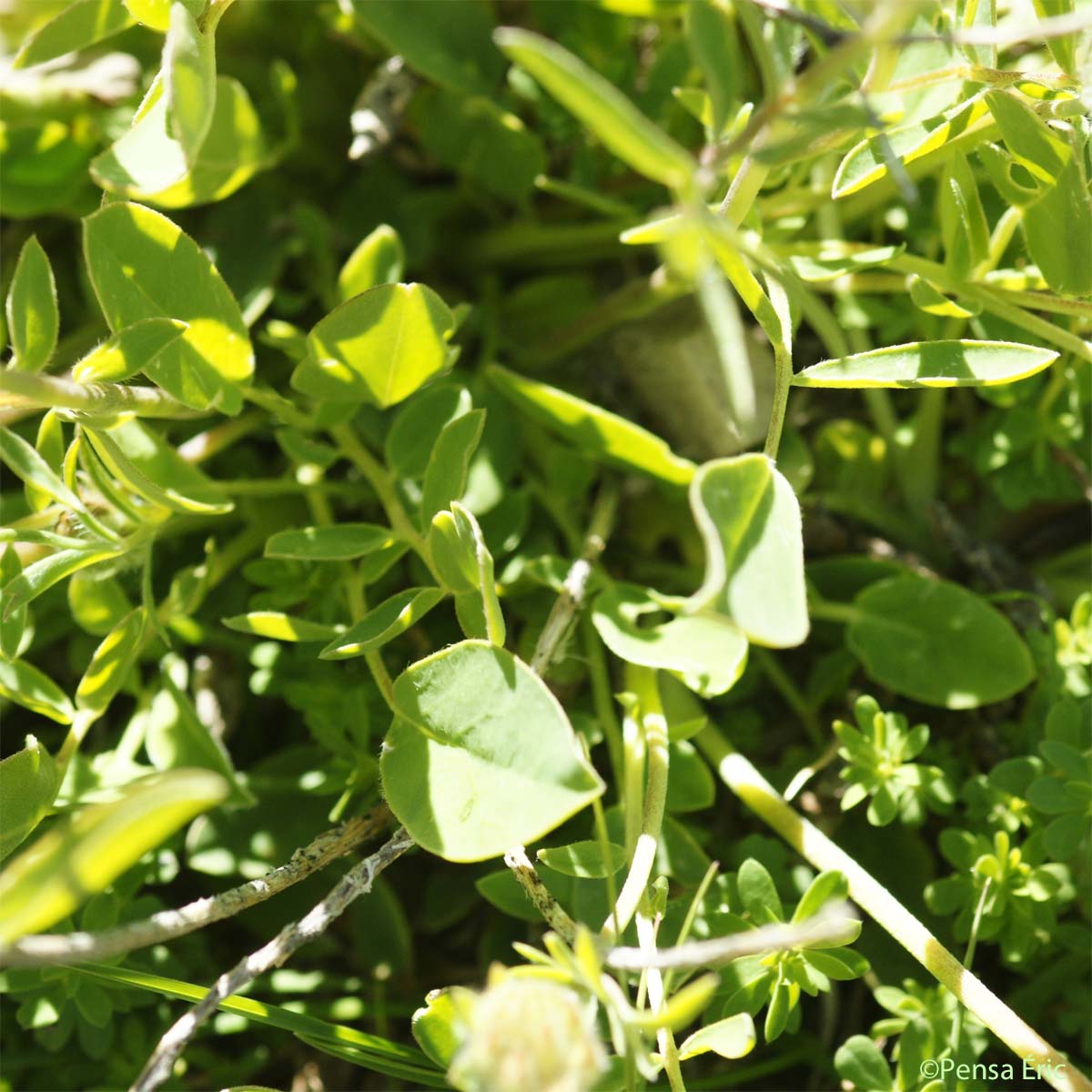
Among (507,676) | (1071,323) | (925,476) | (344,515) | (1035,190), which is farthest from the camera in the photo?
(925,476)

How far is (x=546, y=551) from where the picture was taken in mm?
1089

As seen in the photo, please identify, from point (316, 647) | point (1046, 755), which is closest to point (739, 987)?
point (1046, 755)

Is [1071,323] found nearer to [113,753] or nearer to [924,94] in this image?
[924,94]

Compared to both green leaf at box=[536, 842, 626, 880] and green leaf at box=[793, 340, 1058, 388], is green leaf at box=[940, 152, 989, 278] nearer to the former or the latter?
green leaf at box=[793, 340, 1058, 388]

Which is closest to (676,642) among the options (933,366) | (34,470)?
(933,366)

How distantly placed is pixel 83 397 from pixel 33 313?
6.6 inches

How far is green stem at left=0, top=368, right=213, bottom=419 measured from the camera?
2.04 feet

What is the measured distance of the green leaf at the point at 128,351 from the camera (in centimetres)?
70

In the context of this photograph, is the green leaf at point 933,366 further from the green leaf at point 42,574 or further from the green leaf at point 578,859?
the green leaf at point 42,574

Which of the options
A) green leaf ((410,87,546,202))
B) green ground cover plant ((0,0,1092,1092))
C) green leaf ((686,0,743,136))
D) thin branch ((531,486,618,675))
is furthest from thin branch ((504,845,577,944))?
green leaf ((410,87,546,202))

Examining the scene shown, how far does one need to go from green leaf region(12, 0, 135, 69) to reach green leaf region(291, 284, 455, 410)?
25 centimetres

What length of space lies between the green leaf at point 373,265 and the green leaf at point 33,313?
9.7 inches

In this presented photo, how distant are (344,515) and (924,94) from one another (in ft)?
2.17

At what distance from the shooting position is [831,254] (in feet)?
3.07
